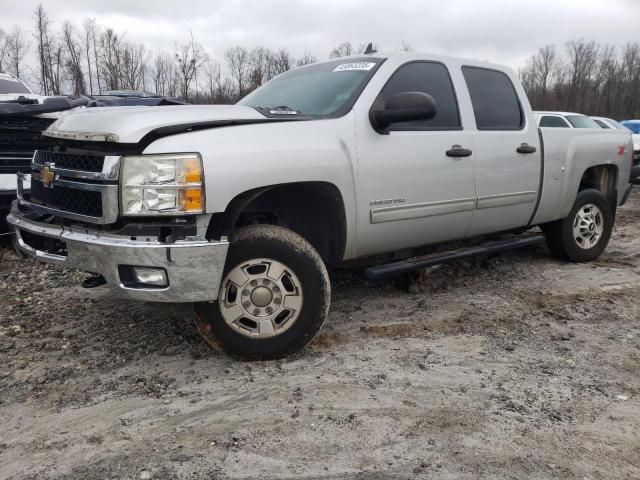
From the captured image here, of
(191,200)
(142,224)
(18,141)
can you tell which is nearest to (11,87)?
(18,141)

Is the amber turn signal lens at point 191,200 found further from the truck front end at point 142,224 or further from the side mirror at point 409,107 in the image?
the side mirror at point 409,107

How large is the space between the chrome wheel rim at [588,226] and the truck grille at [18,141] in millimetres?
5422

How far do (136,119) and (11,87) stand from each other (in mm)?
6466

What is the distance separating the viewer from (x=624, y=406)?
293 cm

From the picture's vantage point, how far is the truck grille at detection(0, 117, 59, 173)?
5.43 meters

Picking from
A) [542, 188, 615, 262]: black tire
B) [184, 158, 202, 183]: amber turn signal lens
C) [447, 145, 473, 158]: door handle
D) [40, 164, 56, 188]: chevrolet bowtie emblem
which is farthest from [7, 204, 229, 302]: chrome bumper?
[542, 188, 615, 262]: black tire

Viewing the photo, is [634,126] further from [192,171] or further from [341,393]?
[192,171]

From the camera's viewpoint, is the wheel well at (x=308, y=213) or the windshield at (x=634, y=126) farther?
the windshield at (x=634, y=126)

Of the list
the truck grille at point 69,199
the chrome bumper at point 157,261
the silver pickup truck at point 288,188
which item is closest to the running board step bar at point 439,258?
the silver pickup truck at point 288,188

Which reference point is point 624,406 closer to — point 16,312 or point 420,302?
point 420,302

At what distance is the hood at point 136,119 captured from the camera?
293 centimetres

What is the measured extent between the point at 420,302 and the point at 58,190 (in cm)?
283

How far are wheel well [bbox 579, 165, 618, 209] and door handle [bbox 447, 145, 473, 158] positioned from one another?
222 centimetres

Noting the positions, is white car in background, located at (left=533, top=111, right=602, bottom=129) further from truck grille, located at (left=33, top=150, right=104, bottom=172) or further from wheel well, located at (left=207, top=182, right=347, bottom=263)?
truck grille, located at (left=33, top=150, right=104, bottom=172)
